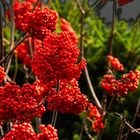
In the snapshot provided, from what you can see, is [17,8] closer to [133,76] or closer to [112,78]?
[112,78]

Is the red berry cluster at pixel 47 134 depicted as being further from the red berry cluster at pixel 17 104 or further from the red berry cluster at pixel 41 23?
the red berry cluster at pixel 41 23

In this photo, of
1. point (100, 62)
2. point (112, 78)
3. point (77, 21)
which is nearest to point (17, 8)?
point (112, 78)

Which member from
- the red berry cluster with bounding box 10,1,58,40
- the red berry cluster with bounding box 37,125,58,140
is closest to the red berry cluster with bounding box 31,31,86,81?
the red berry cluster with bounding box 10,1,58,40

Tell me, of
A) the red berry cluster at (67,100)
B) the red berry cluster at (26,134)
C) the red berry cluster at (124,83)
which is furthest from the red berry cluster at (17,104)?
the red berry cluster at (124,83)

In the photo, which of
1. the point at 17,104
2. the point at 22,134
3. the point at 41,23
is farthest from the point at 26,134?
the point at 41,23

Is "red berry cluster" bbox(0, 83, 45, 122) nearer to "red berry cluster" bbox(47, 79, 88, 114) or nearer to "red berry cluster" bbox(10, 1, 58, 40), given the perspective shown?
"red berry cluster" bbox(47, 79, 88, 114)
